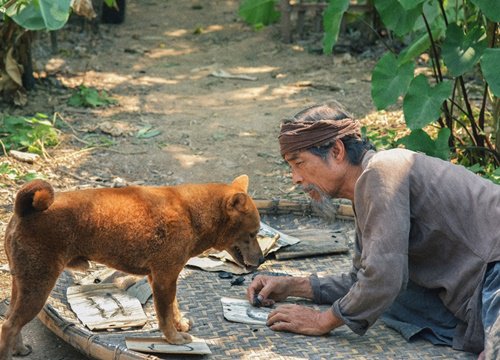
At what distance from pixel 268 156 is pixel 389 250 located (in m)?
4.25

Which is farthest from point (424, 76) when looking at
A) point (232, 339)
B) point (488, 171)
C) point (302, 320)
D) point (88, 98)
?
point (88, 98)

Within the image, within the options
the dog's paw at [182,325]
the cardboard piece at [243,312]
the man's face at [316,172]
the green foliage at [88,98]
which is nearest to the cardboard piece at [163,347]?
the dog's paw at [182,325]

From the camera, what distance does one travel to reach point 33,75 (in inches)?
380

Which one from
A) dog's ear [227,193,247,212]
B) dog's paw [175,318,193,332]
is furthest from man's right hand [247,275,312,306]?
dog's ear [227,193,247,212]

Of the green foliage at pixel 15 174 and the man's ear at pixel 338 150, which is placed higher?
the man's ear at pixel 338 150

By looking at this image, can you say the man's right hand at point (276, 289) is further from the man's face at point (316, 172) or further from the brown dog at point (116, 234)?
the man's face at point (316, 172)

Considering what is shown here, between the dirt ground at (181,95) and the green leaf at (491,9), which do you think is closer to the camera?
the green leaf at (491,9)

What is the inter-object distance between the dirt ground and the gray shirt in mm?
2463

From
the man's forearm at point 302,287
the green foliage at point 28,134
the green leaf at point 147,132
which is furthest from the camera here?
the green leaf at point 147,132

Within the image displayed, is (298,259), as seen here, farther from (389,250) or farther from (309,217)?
(389,250)

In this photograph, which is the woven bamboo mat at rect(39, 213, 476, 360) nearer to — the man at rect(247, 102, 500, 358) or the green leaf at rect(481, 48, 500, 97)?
the man at rect(247, 102, 500, 358)

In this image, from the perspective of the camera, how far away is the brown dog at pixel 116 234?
13.4ft

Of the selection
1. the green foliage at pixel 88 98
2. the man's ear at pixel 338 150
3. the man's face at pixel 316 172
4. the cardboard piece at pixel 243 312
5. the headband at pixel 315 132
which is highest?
the headband at pixel 315 132

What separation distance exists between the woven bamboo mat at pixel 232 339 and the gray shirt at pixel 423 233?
18cm
